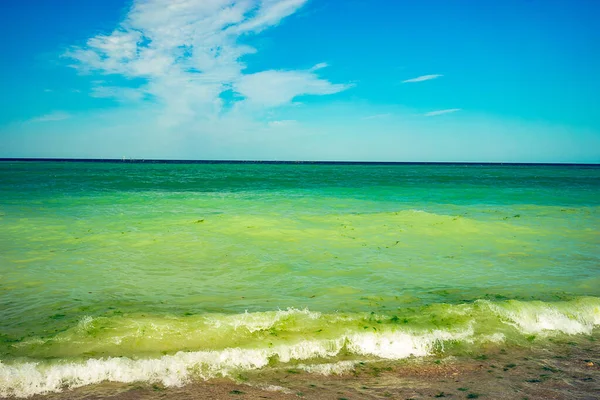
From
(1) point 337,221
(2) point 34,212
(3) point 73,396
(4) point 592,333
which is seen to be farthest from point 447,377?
(2) point 34,212

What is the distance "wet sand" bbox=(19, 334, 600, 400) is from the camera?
3697 mm

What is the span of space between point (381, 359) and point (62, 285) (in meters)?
5.48

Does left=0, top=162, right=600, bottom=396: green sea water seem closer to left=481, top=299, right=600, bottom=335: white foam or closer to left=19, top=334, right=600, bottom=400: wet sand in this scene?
left=481, top=299, right=600, bottom=335: white foam

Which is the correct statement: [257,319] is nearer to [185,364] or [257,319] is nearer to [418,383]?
[185,364]

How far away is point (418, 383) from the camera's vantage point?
3.97m

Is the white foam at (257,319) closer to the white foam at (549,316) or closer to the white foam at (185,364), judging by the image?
the white foam at (185,364)

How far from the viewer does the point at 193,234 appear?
12.1 m

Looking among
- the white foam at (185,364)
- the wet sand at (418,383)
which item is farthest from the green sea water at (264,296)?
the wet sand at (418,383)

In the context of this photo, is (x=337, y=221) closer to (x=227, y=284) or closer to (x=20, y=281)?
(x=227, y=284)

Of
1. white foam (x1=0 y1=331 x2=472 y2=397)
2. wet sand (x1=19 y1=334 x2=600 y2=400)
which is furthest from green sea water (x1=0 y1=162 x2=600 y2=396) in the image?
wet sand (x1=19 y1=334 x2=600 y2=400)

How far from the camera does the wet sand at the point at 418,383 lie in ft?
12.1

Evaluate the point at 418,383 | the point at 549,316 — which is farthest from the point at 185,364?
the point at 549,316

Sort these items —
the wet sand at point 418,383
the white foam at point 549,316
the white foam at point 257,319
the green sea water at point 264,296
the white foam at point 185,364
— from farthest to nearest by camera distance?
the white foam at point 549,316
the white foam at point 257,319
the green sea water at point 264,296
the white foam at point 185,364
the wet sand at point 418,383

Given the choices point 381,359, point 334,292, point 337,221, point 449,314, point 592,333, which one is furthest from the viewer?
point 337,221
